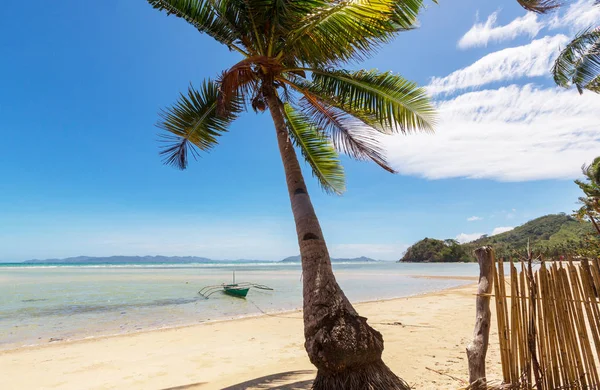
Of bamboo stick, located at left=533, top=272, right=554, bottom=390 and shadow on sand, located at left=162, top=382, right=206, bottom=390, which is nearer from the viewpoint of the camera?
bamboo stick, located at left=533, top=272, right=554, bottom=390

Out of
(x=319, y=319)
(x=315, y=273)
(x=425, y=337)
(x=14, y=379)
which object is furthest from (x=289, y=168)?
(x=14, y=379)

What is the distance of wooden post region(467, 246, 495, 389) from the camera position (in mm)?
3791

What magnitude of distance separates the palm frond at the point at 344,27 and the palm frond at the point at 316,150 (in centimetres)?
204

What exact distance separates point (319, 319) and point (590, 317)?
2.58 meters

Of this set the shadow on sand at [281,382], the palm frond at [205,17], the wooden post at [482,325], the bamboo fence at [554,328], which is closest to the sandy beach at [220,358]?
the shadow on sand at [281,382]

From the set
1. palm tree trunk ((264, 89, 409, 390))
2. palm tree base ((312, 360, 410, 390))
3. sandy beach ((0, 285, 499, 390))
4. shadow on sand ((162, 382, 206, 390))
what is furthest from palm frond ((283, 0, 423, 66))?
shadow on sand ((162, 382, 206, 390))

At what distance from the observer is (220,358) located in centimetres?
741

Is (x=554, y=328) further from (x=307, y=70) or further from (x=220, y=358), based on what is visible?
(x=220, y=358)

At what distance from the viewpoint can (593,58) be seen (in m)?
A: 10.2

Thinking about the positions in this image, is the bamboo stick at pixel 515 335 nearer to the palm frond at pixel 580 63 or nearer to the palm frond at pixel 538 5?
the palm frond at pixel 538 5

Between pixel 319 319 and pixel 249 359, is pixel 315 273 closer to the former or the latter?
pixel 319 319

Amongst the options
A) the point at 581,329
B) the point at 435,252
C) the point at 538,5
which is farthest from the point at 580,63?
the point at 435,252

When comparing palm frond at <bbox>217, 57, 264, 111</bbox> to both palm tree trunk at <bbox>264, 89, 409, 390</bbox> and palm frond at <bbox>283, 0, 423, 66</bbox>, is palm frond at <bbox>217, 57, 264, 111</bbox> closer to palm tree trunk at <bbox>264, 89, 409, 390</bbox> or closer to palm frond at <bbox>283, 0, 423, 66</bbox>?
palm frond at <bbox>283, 0, 423, 66</bbox>

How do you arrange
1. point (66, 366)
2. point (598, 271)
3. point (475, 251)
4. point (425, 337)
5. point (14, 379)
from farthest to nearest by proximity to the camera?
point (425, 337) < point (66, 366) < point (14, 379) < point (475, 251) < point (598, 271)
